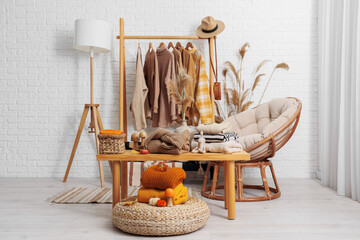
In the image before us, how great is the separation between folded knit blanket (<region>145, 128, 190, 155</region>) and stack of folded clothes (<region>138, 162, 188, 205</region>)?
125 mm

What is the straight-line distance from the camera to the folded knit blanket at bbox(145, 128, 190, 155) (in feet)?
7.61

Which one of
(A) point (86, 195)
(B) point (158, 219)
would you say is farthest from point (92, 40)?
(B) point (158, 219)

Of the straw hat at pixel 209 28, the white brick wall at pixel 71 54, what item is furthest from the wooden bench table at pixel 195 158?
the white brick wall at pixel 71 54

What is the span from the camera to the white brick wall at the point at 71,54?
13.8 feet

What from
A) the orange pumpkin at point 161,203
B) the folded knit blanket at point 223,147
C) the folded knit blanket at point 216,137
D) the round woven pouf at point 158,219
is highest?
the folded knit blanket at point 216,137

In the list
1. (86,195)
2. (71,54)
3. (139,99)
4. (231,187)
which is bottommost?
(86,195)

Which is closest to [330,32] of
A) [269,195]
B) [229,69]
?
[229,69]

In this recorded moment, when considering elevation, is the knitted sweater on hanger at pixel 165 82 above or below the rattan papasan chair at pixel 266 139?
above

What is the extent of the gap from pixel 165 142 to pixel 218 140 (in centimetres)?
39

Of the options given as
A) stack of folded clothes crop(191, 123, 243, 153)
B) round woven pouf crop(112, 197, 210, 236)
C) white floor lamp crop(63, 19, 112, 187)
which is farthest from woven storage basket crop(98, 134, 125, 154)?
white floor lamp crop(63, 19, 112, 187)

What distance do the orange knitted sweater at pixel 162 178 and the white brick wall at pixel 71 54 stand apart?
202 cm

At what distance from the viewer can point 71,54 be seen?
4.24m

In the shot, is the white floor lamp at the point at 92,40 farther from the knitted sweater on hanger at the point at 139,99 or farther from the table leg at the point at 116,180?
the table leg at the point at 116,180

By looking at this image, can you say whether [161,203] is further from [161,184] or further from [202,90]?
[202,90]
